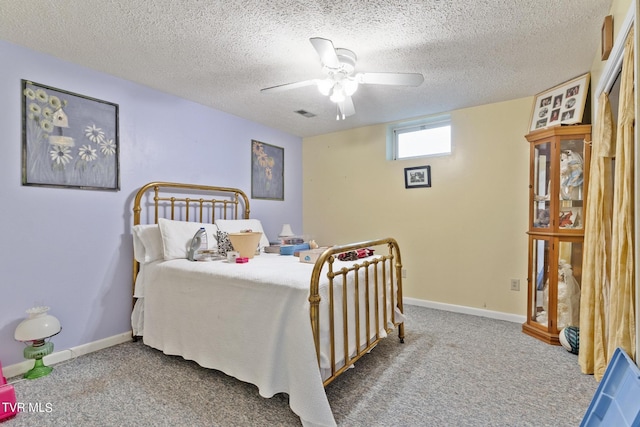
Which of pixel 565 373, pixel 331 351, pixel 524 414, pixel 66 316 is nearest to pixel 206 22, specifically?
pixel 331 351

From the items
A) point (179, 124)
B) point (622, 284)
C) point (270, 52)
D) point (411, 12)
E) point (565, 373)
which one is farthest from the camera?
point (179, 124)

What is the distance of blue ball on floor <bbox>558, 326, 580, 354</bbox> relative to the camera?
92.1 inches

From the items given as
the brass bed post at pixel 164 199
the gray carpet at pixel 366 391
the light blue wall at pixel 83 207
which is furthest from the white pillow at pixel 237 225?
the gray carpet at pixel 366 391

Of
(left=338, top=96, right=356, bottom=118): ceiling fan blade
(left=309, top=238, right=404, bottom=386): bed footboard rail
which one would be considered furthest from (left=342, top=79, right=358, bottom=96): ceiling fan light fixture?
(left=309, top=238, right=404, bottom=386): bed footboard rail

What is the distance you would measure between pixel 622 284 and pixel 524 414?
2.80 ft

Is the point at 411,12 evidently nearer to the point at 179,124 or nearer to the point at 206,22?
the point at 206,22

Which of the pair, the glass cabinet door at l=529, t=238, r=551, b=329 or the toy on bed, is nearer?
the toy on bed

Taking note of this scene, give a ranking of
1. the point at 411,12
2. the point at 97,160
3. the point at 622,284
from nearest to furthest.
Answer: the point at 622,284
the point at 411,12
the point at 97,160

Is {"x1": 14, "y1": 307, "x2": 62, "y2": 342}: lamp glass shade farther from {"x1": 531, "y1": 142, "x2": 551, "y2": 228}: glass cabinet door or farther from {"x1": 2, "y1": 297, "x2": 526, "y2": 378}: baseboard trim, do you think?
{"x1": 531, "y1": 142, "x2": 551, "y2": 228}: glass cabinet door

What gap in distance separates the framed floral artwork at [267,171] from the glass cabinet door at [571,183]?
3181 millimetres

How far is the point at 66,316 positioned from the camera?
2.36 metres

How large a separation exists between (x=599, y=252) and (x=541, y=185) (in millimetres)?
993

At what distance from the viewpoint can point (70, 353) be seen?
236 centimetres

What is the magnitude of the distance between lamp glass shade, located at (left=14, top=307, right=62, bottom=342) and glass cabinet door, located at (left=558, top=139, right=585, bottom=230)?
3970 mm
